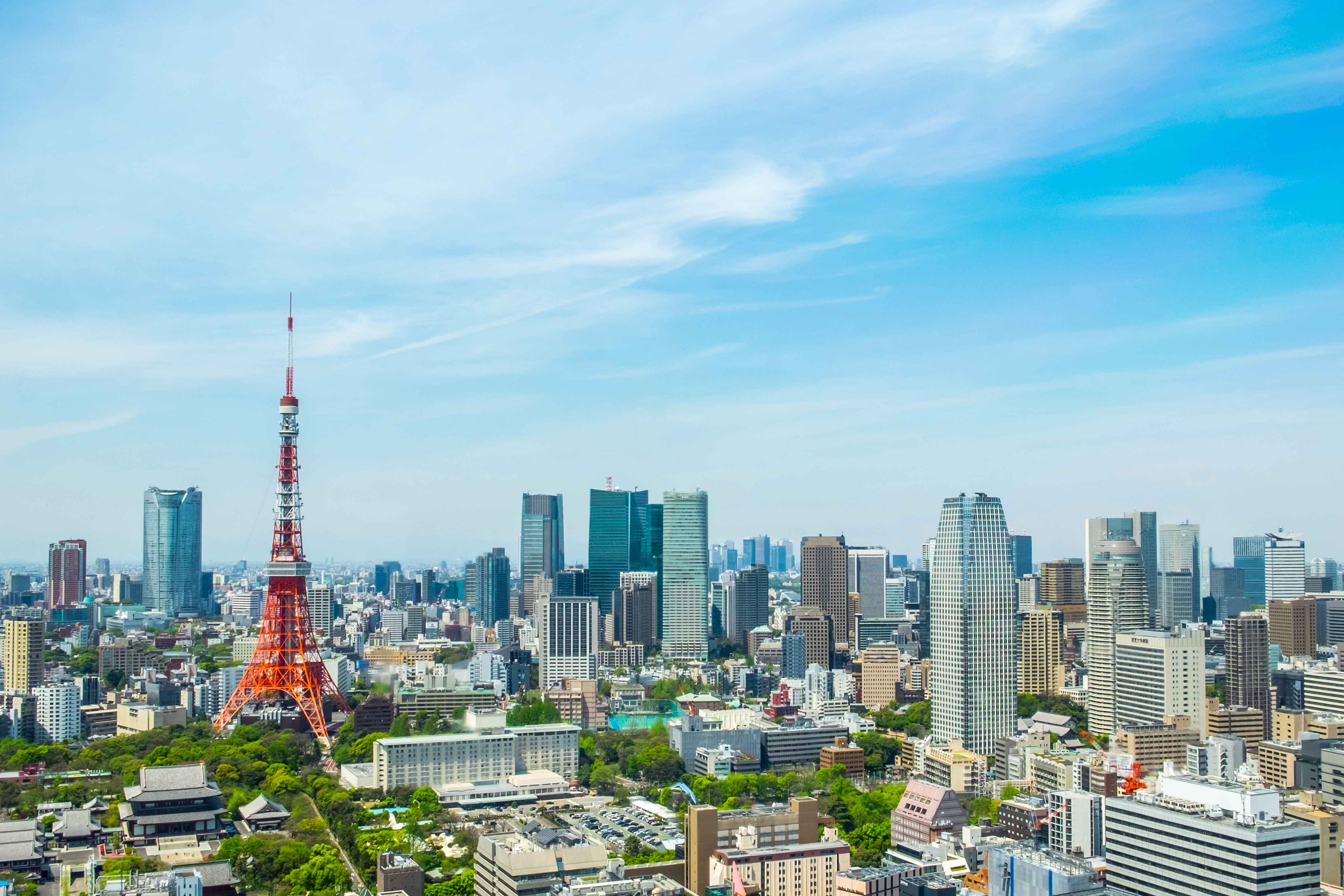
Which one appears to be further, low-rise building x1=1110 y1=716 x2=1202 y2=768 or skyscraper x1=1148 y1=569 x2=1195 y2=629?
skyscraper x1=1148 y1=569 x2=1195 y2=629

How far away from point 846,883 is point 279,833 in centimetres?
683

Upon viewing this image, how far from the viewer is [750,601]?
129 feet

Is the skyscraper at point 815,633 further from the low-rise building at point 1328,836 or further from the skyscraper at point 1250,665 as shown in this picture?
the low-rise building at point 1328,836

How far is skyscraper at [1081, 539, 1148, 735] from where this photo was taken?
24.5 metres

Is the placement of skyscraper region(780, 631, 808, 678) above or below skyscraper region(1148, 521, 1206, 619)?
below

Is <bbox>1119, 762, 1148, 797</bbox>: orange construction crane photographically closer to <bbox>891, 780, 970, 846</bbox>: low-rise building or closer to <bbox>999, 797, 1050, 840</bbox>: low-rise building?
<bbox>999, 797, 1050, 840</bbox>: low-rise building

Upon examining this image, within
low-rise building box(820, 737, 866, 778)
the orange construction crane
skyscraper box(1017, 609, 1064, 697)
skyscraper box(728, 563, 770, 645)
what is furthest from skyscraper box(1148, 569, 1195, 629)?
the orange construction crane

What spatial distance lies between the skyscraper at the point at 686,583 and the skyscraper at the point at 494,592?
8220 mm

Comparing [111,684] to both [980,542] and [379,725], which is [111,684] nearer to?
[379,725]

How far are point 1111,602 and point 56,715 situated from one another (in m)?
20.2

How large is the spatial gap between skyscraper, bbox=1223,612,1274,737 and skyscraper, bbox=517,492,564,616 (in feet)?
89.2

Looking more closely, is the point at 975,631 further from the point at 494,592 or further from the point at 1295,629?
the point at 494,592

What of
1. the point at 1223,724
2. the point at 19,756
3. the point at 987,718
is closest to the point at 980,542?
the point at 987,718

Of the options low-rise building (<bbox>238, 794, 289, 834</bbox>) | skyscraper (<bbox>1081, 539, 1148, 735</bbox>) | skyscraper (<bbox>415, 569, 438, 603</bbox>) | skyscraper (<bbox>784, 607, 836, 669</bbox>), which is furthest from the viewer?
skyscraper (<bbox>415, 569, 438, 603</bbox>)
